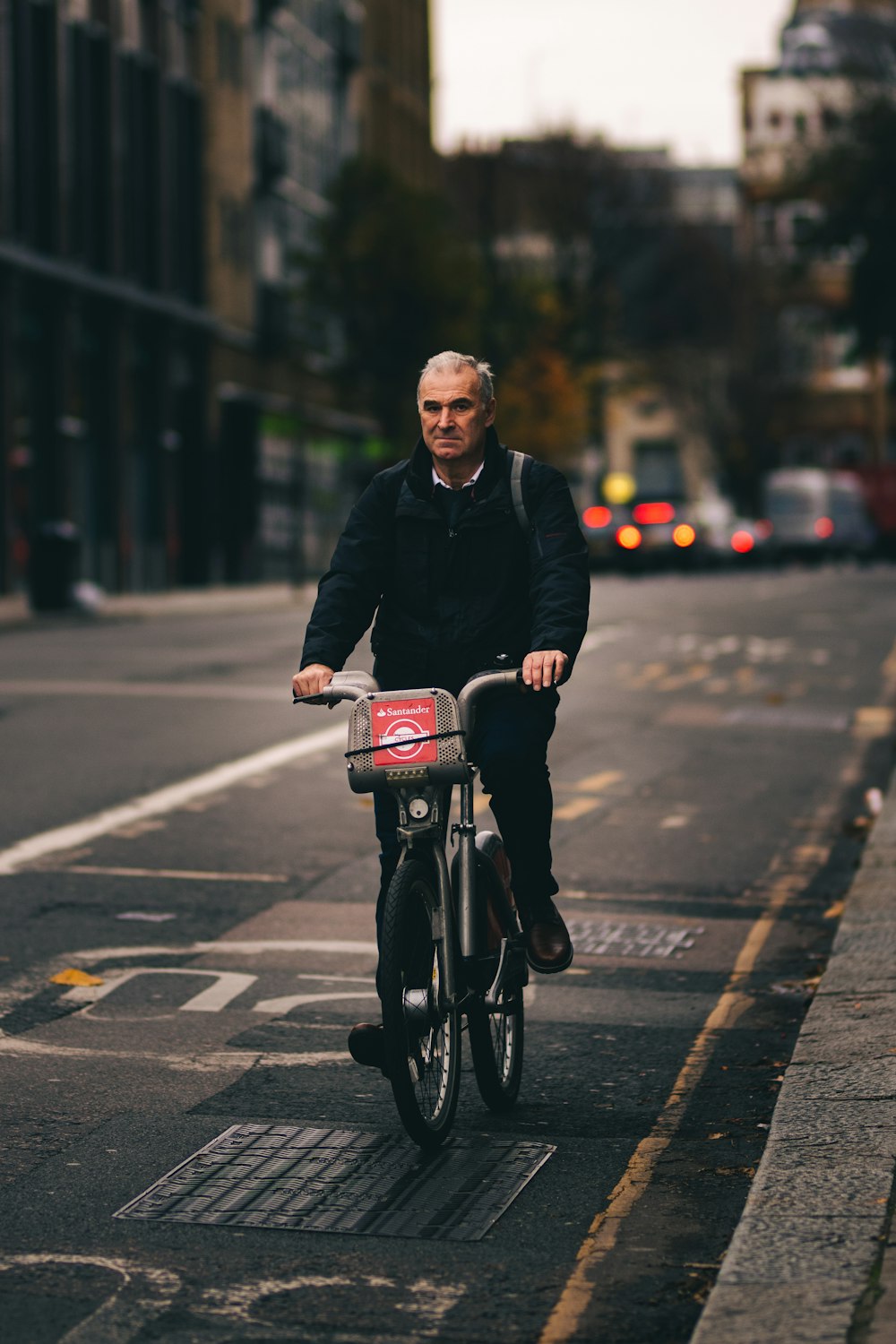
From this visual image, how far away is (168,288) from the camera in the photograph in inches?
1805

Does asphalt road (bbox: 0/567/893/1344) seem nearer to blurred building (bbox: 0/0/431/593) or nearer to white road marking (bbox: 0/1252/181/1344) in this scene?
white road marking (bbox: 0/1252/181/1344)

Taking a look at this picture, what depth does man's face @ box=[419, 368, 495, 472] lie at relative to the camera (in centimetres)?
566

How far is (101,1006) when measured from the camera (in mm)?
7105

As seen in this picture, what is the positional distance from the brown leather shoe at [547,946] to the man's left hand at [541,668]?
0.76m

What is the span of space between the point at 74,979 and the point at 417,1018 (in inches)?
93.3

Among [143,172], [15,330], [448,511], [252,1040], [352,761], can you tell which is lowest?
[252,1040]

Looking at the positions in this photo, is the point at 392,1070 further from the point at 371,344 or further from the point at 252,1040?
the point at 371,344

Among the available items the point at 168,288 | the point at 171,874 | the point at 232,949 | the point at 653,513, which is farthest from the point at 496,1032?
the point at 653,513

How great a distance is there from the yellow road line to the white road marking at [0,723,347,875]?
10.5ft

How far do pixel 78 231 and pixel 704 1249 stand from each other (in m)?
37.5

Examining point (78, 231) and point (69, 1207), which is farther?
point (78, 231)

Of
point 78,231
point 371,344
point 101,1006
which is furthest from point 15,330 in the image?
point 101,1006

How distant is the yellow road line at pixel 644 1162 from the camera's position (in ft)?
14.4

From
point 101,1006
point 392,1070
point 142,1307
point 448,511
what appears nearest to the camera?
point 142,1307
